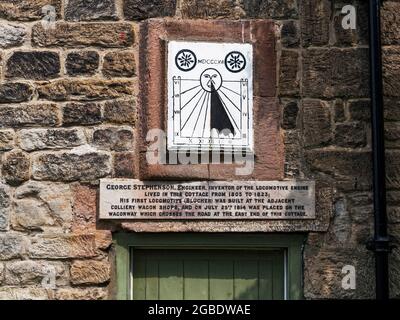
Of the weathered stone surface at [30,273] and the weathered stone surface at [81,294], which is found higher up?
the weathered stone surface at [30,273]

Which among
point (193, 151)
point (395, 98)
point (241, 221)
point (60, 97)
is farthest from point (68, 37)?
point (395, 98)

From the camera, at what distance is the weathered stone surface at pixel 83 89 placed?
25.8ft

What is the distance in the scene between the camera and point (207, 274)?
311 inches

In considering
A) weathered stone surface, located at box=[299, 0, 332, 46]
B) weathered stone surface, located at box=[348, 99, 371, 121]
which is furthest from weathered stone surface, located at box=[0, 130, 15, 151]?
weathered stone surface, located at box=[348, 99, 371, 121]

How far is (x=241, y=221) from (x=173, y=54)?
3.82ft

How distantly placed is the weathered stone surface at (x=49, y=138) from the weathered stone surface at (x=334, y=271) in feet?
5.37

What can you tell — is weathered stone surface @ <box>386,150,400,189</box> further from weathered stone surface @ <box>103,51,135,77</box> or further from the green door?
weathered stone surface @ <box>103,51,135,77</box>

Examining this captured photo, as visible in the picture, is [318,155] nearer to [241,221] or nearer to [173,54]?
[241,221]

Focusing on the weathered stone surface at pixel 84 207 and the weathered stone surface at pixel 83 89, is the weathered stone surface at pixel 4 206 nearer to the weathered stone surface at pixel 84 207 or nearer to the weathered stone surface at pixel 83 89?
the weathered stone surface at pixel 84 207

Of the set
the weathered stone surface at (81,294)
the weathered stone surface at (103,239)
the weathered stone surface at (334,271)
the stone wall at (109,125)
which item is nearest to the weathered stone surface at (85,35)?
the stone wall at (109,125)

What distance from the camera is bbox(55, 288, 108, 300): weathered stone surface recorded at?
25.2ft

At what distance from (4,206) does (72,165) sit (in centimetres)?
50
